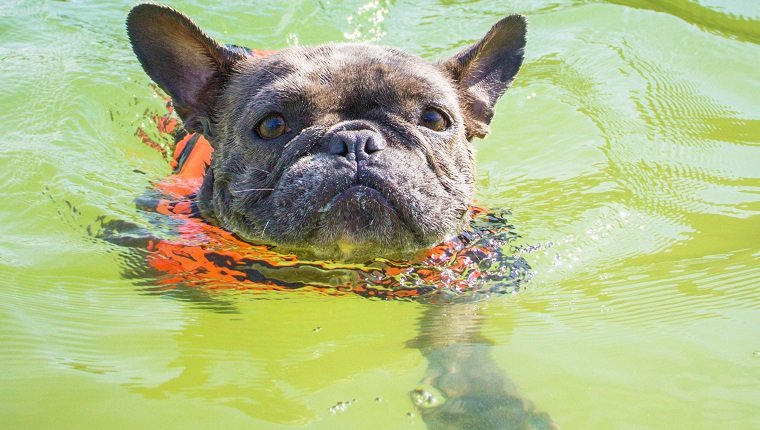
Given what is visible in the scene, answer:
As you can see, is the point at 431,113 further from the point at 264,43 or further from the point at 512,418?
the point at 264,43

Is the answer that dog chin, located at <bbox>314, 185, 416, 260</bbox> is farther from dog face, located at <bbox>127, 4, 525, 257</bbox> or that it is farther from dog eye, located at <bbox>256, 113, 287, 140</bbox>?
dog eye, located at <bbox>256, 113, 287, 140</bbox>

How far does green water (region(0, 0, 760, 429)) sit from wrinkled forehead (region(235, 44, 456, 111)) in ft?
3.82

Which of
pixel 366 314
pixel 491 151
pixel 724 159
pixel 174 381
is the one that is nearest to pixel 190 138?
pixel 491 151

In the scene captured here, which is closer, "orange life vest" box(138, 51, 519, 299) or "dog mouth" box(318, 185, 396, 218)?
"dog mouth" box(318, 185, 396, 218)

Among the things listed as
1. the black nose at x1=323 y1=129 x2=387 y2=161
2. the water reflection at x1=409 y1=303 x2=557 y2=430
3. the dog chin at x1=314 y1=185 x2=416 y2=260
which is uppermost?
the black nose at x1=323 y1=129 x2=387 y2=161

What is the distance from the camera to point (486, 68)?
6.40 metres

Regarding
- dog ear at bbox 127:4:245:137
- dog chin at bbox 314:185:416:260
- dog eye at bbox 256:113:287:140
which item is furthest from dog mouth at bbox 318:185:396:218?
dog ear at bbox 127:4:245:137

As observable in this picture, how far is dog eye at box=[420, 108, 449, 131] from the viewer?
203 inches

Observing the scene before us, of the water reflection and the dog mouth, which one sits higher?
the dog mouth

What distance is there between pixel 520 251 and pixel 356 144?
1.78 meters

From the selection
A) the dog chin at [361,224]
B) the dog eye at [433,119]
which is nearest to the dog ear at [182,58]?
the dog eye at [433,119]

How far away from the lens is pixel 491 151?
26.1 feet

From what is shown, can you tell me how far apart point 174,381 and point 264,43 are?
7080mm

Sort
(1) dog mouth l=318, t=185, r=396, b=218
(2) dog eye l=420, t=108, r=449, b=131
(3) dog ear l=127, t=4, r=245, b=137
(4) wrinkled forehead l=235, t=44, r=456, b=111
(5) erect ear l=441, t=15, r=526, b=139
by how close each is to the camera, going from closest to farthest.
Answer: (1) dog mouth l=318, t=185, r=396, b=218 < (4) wrinkled forehead l=235, t=44, r=456, b=111 < (2) dog eye l=420, t=108, r=449, b=131 < (3) dog ear l=127, t=4, r=245, b=137 < (5) erect ear l=441, t=15, r=526, b=139
